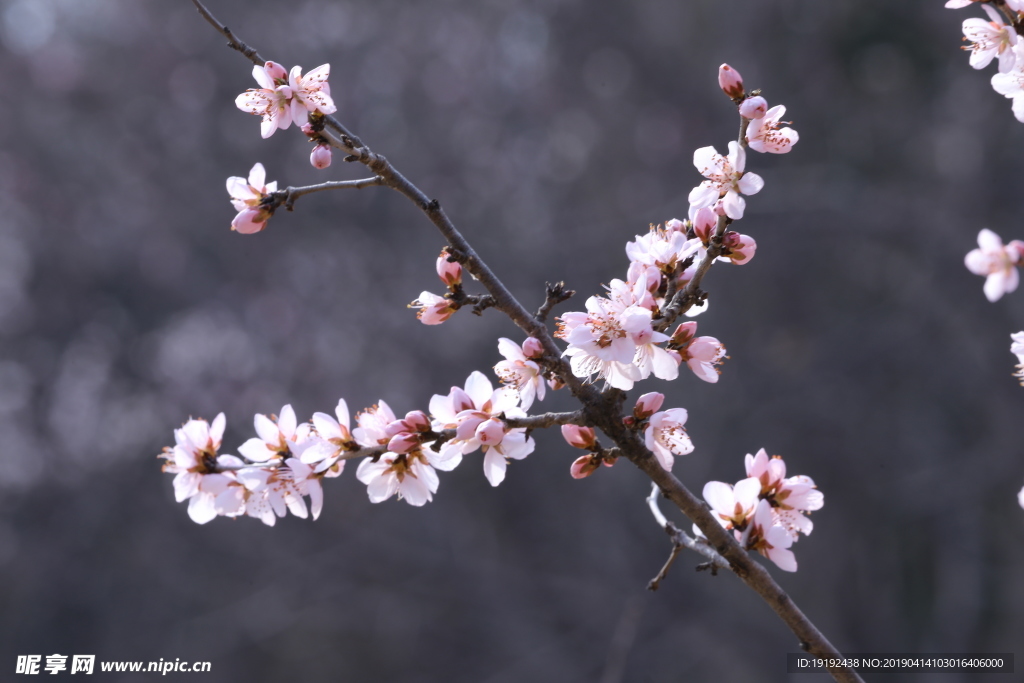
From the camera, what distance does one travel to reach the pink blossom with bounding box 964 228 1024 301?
3.13 feet

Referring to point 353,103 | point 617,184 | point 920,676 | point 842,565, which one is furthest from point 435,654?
point 353,103

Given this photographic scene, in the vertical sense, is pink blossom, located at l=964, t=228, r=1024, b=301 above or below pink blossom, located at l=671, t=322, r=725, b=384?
above

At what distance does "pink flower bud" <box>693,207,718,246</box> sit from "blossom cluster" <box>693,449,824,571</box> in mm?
288

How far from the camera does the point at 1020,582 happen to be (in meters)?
4.07

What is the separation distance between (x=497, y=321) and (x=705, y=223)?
366 cm

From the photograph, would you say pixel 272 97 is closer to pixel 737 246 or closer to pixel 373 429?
pixel 373 429

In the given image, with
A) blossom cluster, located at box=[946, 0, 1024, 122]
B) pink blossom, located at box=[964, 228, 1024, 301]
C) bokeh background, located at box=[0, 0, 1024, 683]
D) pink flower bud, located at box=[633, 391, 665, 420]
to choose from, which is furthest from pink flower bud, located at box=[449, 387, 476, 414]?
bokeh background, located at box=[0, 0, 1024, 683]

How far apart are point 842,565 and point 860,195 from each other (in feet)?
7.86

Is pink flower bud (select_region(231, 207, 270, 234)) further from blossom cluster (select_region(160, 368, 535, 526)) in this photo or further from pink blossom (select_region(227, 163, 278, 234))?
blossom cluster (select_region(160, 368, 535, 526))

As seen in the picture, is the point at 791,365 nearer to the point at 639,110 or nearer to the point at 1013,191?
the point at 1013,191

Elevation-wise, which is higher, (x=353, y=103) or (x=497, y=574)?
(x=353, y=103)

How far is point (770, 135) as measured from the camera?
0.92 metres

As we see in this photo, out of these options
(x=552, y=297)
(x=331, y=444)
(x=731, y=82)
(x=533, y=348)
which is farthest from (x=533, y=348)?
(x=731, y=82)

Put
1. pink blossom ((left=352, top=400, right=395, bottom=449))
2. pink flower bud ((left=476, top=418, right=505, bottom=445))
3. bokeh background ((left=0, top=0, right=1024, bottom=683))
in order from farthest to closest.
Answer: bokeh background ((left=0, top=0, right=1024, bottom=683))
pink blossom ((left=352, top=400, right=395, bottom=449))
pink flower bud ((left=476, top=418, right=505, bottom=445))
